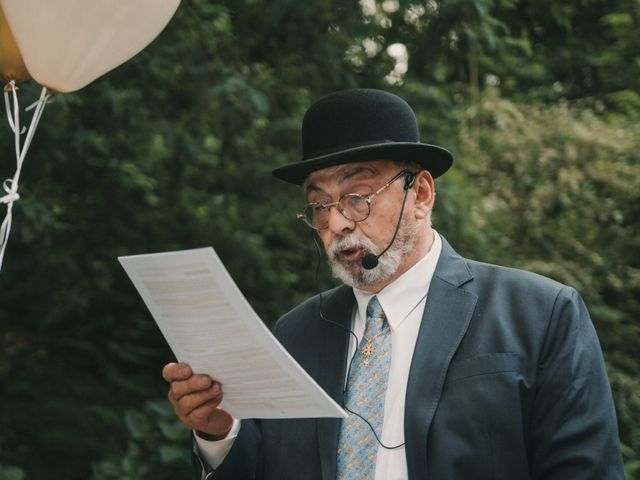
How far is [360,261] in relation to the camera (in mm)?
2211

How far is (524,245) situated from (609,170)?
77cm

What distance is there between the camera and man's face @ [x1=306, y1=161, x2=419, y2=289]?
7.27 ft

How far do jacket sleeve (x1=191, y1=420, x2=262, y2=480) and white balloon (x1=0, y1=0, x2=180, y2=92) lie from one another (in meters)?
0.99

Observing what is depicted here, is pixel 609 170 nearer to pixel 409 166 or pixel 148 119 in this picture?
pixel 148 119

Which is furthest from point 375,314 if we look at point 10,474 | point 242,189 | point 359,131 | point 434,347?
point 242,189

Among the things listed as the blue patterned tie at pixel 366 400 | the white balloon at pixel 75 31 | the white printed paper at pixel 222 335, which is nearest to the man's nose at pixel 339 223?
the blue patterned tie at pixel 366 400

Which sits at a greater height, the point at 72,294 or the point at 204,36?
the point at 204,36

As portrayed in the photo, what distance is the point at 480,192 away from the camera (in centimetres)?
625

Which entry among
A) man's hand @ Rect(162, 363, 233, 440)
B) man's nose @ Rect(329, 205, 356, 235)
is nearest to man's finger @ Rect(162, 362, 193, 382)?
man's hand @ Rect(162, 363, 233, 440)

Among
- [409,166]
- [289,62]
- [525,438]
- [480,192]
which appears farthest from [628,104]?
[525,438]

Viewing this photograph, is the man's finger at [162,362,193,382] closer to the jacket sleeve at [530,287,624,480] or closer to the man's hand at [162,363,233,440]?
the man's hand at [162,363,233,440]

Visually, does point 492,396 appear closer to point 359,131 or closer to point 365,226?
point 365,226

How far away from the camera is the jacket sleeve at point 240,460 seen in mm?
2184

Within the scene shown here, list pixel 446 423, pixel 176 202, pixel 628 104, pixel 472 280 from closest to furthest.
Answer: pixel 446 423
pixel 472 280
pixel 176 202
pixel 628 104
